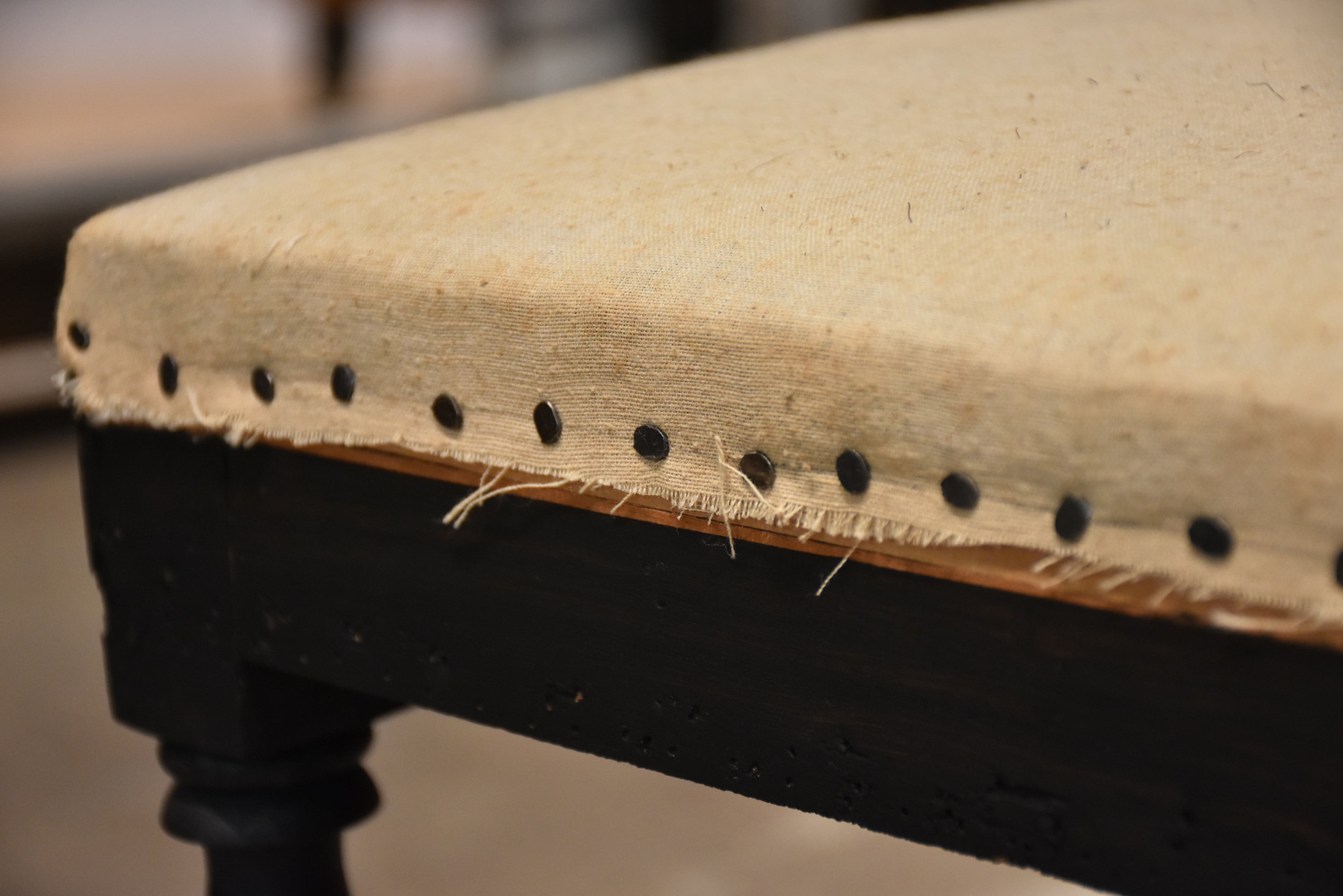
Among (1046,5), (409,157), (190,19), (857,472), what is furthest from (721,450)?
(190,19)

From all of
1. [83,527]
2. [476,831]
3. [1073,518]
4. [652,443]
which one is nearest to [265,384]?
[652,443]

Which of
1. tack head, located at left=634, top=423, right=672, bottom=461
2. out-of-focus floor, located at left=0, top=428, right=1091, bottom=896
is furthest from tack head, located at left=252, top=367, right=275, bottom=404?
out-of-focus floor, located at left=0, top=428, right=1091, bottom=896

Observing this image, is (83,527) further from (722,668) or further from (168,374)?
(722,668)

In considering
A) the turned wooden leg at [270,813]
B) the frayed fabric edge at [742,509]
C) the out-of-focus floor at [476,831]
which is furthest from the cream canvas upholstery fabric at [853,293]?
the out-of-focus floor at [476,831]

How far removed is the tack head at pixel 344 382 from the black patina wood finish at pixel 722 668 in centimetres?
3

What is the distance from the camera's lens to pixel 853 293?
0.29 meters

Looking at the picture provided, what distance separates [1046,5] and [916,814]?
40 cm

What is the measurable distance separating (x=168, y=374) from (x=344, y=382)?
0.07 m

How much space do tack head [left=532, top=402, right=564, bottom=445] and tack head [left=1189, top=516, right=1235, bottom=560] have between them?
0.15m

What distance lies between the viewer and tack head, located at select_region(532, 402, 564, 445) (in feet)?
1.10

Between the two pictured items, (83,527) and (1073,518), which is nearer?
(1073,518)

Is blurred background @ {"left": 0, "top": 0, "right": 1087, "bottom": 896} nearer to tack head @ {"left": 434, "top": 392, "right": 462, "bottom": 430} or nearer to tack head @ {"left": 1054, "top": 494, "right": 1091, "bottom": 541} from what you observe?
tack head @ {"left": 434, "top": 392, "right": 462, "bottom": 430}

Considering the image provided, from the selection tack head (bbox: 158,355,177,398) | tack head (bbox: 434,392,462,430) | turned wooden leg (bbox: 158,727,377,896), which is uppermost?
tack head (bbox: 434,392,462,430)

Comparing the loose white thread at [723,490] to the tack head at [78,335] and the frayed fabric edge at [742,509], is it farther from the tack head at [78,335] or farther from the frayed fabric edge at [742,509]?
the tack head at [78,335]
